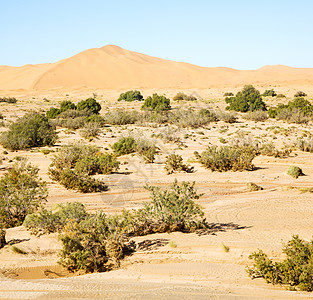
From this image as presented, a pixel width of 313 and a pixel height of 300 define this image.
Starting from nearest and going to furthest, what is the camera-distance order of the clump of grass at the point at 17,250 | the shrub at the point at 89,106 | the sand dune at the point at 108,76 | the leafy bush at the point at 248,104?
the clump of grass at the point at 17,250 → the shrub at the point at 89,106 → the leafy bush at the point at 248,104 → the sand dune at the point at 108,76

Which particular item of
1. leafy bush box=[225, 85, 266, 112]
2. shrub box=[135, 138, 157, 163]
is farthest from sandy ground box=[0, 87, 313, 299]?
leafy bush box=[225, 85, 266, 112]

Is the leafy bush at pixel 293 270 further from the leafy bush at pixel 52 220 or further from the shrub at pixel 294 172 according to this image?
the shrub at pixel 294 172

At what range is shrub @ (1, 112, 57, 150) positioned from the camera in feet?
64.5

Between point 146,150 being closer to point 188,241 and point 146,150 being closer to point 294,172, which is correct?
point 294,172

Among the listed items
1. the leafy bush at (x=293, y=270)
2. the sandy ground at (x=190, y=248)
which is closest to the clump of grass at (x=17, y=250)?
A: the sandy ground at (x=190, y=248)

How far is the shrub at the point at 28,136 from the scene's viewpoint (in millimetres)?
19656

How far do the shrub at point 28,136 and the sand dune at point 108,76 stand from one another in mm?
58341

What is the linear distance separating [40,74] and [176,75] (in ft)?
137

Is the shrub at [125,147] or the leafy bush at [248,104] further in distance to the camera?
the leafy bush at [248,104]

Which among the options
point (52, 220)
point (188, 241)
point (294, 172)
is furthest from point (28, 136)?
point (188, 241)

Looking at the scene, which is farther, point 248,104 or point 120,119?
point 248,104

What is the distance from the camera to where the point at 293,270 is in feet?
18.4

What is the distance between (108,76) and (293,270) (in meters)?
92.5

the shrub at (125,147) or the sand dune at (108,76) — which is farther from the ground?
the sand dune at (108,76)
